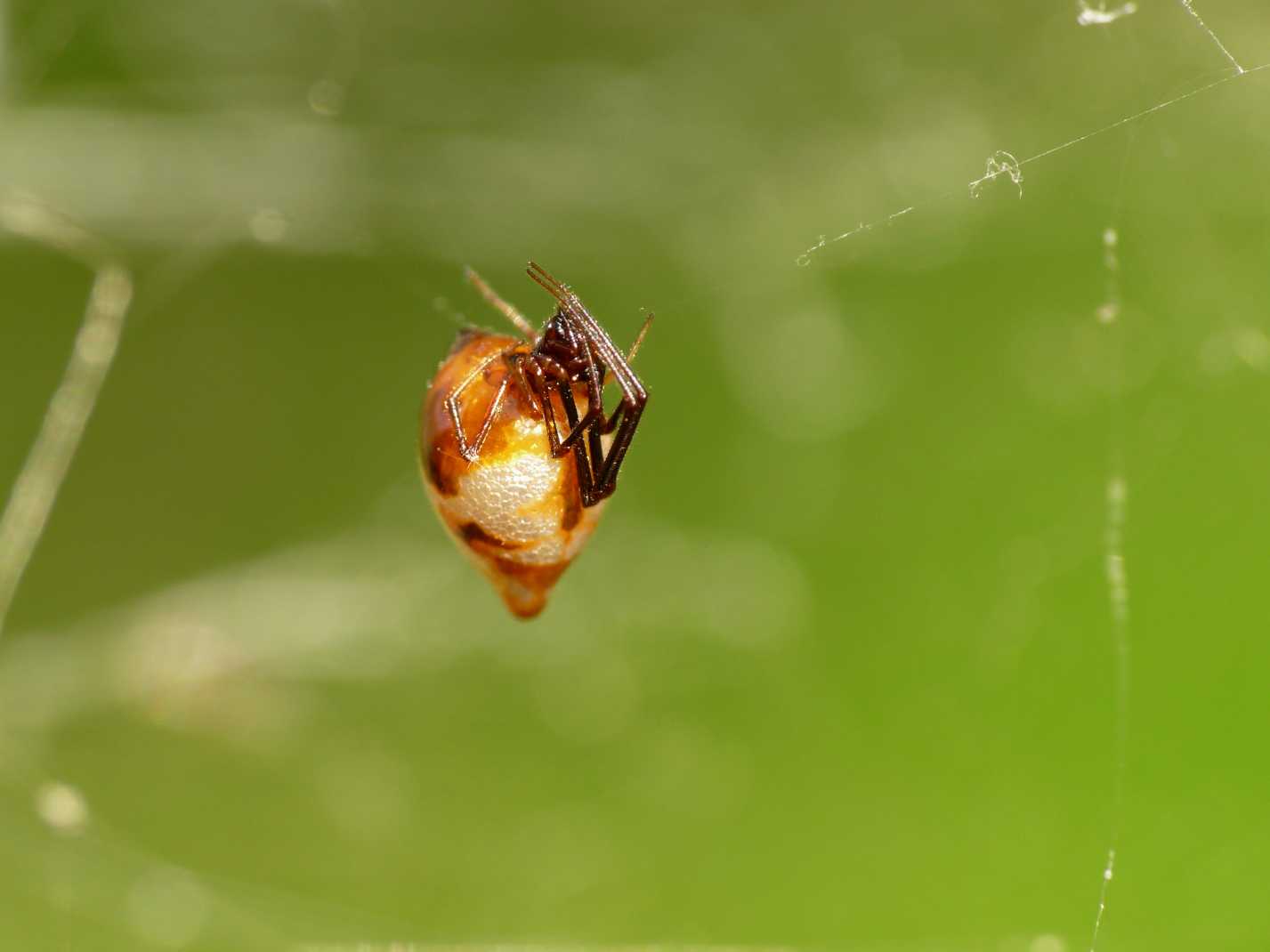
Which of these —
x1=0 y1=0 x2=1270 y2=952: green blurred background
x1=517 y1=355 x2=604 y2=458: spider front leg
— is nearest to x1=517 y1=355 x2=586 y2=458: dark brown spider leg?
x1=517 y1=355 x2=604 y2=458: spider front leg

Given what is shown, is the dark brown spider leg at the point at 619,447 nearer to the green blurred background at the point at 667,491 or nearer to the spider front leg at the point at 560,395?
the spider front leg at the point at 560,395

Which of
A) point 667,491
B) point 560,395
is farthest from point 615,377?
point 667,491

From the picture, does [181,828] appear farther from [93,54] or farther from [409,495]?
[93,54]

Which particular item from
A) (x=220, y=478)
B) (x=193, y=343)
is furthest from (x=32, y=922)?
(x=193, y=343)

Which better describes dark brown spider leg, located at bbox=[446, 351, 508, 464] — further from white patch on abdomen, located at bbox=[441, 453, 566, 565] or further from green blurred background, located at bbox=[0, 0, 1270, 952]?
green blurred background, located at bbox=[0, 0, 1270, 952]

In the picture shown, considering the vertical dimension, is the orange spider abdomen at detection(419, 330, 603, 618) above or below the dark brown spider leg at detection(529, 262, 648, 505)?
below

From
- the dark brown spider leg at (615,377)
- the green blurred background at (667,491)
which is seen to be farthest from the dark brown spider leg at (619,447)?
the green blurred background at (667,491)
